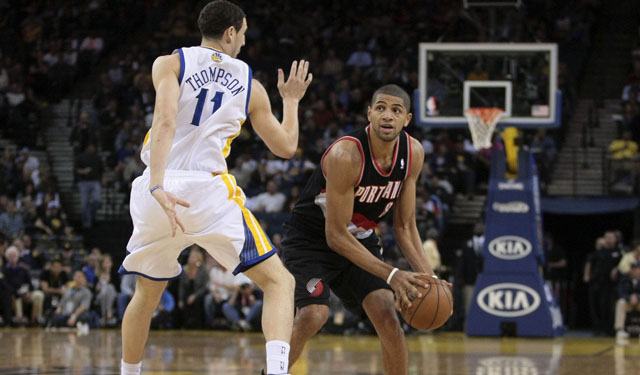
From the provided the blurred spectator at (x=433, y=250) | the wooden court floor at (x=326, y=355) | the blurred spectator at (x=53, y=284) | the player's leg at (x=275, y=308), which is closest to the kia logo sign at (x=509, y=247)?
the blurred spectator at (x=433, y=250)

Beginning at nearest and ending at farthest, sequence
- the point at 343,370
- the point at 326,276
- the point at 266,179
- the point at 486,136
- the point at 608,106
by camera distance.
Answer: the point at 326,276 < the point at 343,370 < the point at 486,136 < the point at 266,179 < the point at 608,106

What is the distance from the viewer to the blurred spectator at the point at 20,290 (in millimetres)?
15234

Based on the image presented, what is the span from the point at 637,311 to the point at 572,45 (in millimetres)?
8627

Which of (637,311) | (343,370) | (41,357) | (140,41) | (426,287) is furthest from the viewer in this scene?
(140,41)

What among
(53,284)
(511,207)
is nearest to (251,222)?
(511,207)

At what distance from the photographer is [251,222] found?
473cm

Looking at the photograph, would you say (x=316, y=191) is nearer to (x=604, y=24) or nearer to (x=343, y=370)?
(x=343, y=370)

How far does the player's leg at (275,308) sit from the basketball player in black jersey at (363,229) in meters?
0.75

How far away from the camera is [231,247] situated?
4.66 metres

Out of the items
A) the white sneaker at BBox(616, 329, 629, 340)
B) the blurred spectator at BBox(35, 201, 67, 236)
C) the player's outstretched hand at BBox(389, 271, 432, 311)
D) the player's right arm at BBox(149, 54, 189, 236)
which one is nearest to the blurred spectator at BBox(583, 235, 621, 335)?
the white sneaker at BBox(616, 329, 629, 340)

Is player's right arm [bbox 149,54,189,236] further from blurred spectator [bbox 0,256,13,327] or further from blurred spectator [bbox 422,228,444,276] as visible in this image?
blurred spectator [bbox 0,256,13,327]

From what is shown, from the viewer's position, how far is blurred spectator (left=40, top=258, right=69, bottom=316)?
15078 mm

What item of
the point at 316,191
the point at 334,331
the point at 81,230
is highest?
the point at 316,191

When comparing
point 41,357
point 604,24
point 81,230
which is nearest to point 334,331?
point 41,357
